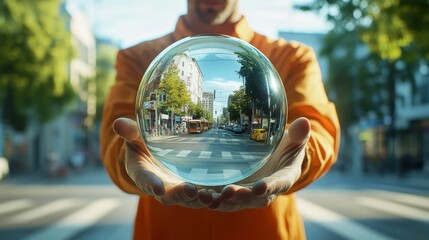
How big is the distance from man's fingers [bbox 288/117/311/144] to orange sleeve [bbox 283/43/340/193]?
0.88 feet

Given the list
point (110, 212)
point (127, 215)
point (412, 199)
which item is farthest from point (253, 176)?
point (412, 199)

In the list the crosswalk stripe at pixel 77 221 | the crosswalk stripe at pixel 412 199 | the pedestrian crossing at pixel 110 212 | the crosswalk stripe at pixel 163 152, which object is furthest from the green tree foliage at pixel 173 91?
the crosswalk stripe at pixel 412 199

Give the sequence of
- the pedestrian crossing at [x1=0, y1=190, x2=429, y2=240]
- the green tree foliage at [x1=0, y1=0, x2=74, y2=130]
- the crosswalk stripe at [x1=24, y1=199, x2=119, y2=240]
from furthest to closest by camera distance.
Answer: the green tree foliage at [x1=0, y1=0, x2=74, y2=130] → the pedestrian crossing at [x1=0, y1=190, x2=429, y2=240] → the crosswalk stripe at [x1=24, y1=199, x2=119, y2=240]

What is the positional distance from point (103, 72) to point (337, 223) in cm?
4200

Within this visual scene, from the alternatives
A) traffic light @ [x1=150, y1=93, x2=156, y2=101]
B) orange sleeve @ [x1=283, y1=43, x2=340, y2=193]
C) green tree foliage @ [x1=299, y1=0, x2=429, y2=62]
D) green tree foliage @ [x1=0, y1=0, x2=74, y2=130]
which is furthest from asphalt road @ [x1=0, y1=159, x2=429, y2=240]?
traffic light @ [x1=150, y1=93, x2=156, y2=101]

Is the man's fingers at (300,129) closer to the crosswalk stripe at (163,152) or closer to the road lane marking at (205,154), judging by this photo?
the road lane marking at (205,154)

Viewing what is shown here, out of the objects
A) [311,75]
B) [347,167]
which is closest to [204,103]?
[311,75]

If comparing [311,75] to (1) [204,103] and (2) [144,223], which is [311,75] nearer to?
(1) [204,103]

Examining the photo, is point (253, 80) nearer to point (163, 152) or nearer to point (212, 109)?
point (212, 109)

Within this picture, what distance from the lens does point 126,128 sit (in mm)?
1986

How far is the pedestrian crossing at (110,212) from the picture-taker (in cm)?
1049

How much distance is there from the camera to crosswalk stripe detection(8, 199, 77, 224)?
12710 millimetres

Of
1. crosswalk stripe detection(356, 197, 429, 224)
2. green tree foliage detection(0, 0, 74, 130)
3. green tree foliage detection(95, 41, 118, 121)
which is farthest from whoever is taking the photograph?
green tree foliage detection(95, 41, 118, 121)

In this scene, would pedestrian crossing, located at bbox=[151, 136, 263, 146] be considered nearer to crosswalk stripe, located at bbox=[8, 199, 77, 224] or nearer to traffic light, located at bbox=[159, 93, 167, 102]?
traffic light, located at bbox=[159, 93, 167, 102]
